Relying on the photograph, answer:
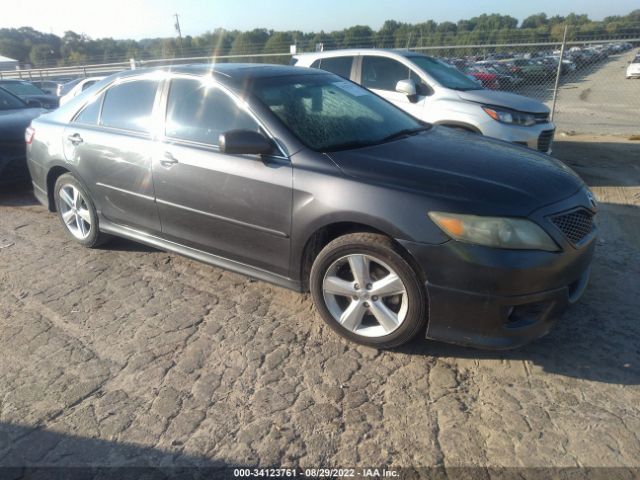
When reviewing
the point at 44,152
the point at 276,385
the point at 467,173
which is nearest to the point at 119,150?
the point at 44,152

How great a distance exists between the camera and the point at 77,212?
4492 mm

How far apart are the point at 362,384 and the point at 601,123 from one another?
11.9m

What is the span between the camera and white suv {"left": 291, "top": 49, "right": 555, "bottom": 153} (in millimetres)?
6266

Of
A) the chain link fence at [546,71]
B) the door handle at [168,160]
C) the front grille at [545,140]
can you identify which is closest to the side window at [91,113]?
the door handle at [168,160]

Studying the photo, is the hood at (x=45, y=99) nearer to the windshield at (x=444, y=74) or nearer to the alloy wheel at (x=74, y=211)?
the alloy wheel at (x=74, y=211)

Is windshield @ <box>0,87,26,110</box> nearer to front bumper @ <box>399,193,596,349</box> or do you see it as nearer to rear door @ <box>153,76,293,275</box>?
rear door @ <box>153,76,293,275</box>

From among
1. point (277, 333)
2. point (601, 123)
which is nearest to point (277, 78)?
point (277, 333)

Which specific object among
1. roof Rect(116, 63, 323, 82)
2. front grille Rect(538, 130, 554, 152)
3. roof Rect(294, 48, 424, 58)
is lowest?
front grille Rect(538, 130, 554, 152)

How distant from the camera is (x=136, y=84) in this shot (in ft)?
12.9

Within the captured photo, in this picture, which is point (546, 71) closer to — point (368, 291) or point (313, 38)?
point (313, 38)

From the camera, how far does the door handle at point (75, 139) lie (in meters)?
4.19

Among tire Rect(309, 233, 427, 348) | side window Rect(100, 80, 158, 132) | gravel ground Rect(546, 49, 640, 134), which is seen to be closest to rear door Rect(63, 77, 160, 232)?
side window Rect(100, 80, 158, 132)

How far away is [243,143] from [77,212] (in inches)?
93.6

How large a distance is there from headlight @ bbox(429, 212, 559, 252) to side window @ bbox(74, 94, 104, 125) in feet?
10.6
